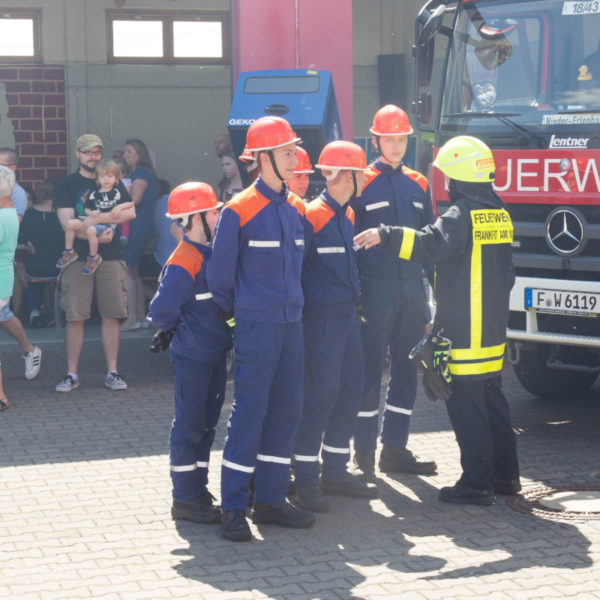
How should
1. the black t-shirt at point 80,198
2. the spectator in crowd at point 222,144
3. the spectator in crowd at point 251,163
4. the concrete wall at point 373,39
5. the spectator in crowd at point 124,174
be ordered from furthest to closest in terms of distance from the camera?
the concrete wall at point 373,39 < the spectator in crowd at point 222,144 < the spectator in crowd at point 124,174 < the black t-shirt at point 80,198 < the spectator in crowd at point 251,163

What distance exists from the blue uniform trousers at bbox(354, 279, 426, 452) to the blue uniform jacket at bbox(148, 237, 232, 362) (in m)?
1.04

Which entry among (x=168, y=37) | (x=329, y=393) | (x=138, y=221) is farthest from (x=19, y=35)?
(x=329, y=393)

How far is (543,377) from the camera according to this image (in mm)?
8695

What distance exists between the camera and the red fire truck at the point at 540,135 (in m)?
7.37

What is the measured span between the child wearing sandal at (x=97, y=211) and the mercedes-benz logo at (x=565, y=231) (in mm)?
3454

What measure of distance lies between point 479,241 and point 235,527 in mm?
1942

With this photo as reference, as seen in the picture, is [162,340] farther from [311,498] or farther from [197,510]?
[311,498]

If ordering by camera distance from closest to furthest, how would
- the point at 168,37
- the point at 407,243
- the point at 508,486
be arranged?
the point at 407,243
the point at 508,486
the point at 168,37

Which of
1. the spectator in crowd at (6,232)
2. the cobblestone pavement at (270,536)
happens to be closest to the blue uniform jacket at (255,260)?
the cobblestone pavement at (270,536)

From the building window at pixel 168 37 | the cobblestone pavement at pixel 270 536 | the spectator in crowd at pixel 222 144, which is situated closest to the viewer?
the cobblestone pavement at pixel 270 536

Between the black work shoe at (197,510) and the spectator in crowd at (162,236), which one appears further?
the spectator in crowd at (162,236)

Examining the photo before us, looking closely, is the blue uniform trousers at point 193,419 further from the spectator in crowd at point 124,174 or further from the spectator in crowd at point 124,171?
the spectator in crowd at point 124,171

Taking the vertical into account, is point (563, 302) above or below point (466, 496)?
above

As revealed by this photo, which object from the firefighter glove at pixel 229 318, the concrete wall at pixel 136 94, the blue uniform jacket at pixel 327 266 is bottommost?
the firefighter glove at pixel 229 318
